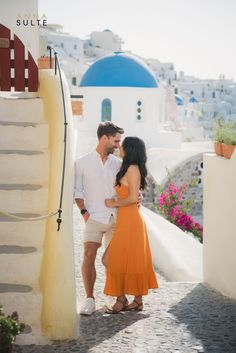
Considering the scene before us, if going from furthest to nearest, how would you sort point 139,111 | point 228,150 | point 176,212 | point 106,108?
point 139,111 < point 106,108 < point 176,212 < point 228,150

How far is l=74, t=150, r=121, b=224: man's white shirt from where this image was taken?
17.5ft

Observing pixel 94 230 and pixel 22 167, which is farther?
pixel 94 230

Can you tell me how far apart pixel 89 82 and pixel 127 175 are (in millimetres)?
23693

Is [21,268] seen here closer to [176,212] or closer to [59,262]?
[59,262]

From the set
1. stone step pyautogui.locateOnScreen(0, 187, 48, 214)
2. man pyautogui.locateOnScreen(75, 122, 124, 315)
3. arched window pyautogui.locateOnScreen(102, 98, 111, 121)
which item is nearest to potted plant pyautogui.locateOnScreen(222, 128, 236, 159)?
man pyautogui.locateOnScreen(75, 122, 124, 315)

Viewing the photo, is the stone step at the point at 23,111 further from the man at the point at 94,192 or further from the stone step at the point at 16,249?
the stone step at the point at 16,249

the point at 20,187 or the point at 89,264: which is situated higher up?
the point at 20,187

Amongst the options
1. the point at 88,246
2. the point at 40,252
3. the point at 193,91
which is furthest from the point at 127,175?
the point at 193,91

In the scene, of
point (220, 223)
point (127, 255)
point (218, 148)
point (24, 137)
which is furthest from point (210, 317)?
point (24, 137)

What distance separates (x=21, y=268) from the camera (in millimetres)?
4625

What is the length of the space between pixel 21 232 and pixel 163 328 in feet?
4.33

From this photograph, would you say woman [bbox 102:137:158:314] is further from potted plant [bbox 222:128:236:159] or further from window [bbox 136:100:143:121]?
window [bbox 136:100:143:121]

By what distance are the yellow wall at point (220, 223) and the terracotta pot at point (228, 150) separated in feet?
0.16

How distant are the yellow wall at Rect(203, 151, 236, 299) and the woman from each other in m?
1.04
